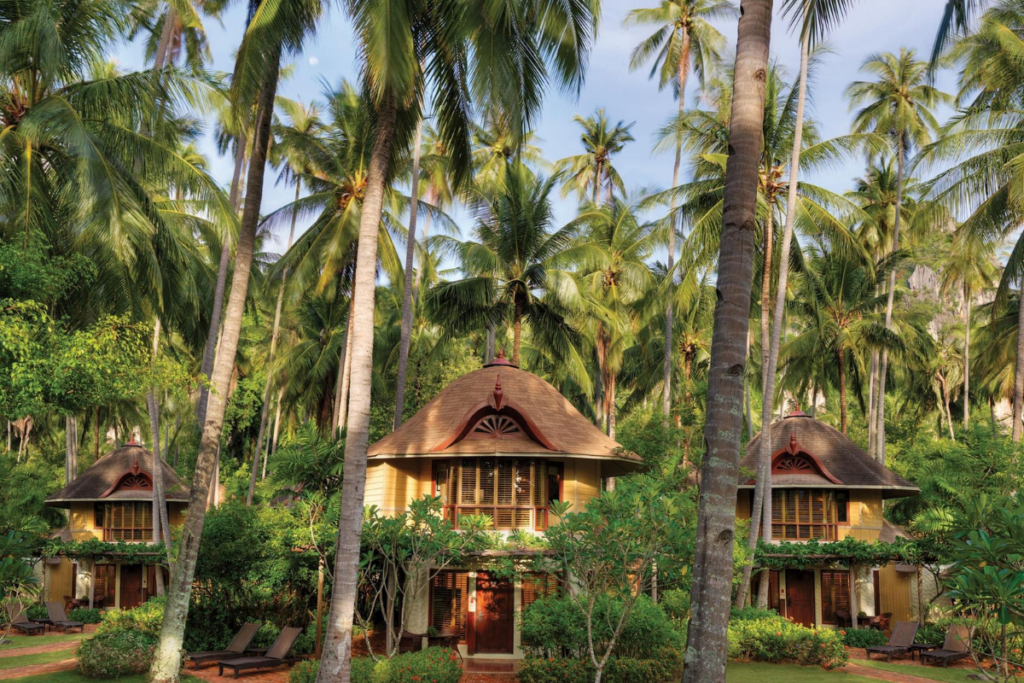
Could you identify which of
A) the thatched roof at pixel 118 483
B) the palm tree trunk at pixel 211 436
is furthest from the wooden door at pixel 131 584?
the palm tree trunk at pixel 211 436

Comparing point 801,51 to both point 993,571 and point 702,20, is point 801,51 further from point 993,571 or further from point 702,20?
point 993,571

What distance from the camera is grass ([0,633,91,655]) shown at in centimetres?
2233

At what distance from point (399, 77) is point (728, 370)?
8224 millimetres

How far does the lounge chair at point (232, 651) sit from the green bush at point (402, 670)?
3159 millimetres

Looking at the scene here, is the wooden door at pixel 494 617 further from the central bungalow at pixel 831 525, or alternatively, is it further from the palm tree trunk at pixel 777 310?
the central bungalow at pixel 831 525

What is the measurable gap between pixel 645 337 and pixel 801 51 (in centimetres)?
1818

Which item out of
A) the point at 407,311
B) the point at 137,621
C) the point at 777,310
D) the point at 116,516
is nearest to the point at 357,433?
the point at 137,621

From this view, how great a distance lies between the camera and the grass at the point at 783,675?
55.5 feet

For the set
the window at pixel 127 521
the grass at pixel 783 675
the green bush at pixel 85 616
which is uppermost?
the window at pixel 127 521

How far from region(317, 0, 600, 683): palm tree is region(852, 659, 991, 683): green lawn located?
1406cm

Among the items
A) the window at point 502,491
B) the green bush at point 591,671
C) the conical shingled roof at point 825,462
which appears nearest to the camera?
the green bush at point 591,671

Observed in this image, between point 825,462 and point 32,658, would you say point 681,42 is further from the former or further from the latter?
point 32,658

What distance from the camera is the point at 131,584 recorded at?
31062mm

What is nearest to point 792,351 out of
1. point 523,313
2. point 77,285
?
point 523,313
